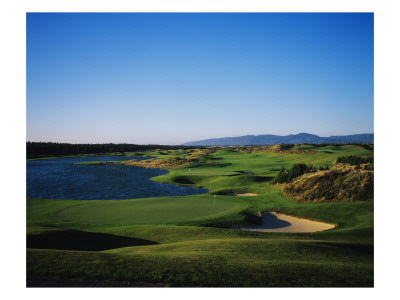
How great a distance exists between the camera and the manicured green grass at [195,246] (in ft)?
19.8

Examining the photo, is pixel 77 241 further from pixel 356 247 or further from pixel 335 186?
pixel 335 186

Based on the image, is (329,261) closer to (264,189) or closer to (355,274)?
(355,274)

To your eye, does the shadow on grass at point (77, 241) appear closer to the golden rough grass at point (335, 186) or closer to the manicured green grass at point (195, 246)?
the manicured green grass at point (195, 246)

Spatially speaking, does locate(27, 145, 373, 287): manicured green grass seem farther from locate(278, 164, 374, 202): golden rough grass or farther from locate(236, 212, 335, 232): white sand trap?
locate(278, 164, 374, 202): golden rough grass

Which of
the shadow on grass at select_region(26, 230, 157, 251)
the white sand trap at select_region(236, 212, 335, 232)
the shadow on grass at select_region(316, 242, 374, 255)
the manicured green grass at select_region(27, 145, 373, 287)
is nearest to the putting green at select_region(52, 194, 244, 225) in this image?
the manicured green grass at select_region(27, 145, 373, 287)

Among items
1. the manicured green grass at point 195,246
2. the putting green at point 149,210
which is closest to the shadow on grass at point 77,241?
the manicured green grass at point 195,246

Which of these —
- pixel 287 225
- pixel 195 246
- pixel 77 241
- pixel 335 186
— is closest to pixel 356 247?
pixel 287 225

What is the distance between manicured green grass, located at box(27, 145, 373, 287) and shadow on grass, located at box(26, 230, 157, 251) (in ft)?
0.12

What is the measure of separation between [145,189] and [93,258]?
2747cm

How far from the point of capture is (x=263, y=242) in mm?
10281

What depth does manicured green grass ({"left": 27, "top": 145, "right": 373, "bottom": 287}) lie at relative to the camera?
6047 mm

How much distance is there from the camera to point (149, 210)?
749 inches

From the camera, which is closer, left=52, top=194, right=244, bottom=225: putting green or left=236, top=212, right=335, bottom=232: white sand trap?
left=236, top=212, right=335, bottom=232: white sand trap
